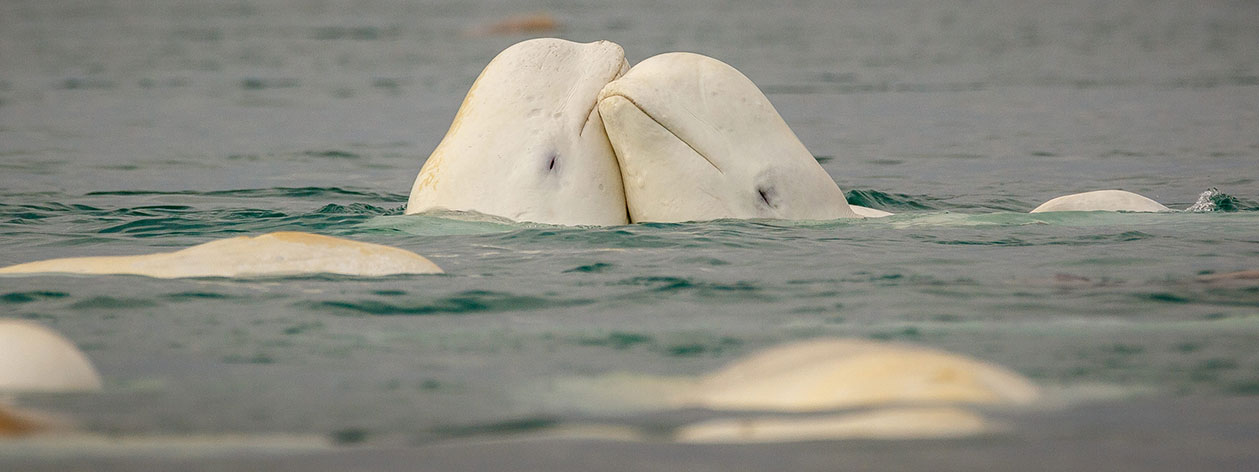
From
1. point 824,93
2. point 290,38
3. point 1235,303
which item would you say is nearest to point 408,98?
point 824,93

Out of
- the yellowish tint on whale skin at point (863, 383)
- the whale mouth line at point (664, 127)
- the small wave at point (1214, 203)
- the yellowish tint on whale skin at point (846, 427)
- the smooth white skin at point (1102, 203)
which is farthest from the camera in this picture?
the small wave at point (1214, 203)

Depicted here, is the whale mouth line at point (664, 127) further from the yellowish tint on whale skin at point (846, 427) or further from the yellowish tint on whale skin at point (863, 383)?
the yellowish tint on whale skin at point (846, 427)

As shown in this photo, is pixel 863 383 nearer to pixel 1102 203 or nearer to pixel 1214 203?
pixel 1102 203

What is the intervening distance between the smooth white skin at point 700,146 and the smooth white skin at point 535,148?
167 mm

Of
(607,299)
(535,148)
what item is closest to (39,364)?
(607,299)

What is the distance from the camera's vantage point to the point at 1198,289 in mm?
5777

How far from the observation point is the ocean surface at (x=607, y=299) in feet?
11.4

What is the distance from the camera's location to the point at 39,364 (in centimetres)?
413

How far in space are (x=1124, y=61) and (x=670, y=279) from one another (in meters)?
21.1

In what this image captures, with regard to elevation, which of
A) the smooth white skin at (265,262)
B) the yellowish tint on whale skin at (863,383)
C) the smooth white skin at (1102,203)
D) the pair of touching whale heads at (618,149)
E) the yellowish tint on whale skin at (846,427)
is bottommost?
the yellowish tint on whale skin at (846,427)

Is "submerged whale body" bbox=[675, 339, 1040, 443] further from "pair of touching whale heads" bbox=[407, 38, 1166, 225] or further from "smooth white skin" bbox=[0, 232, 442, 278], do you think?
"pair of touching whale heads" bbox=[407, 38, 1166, 225]

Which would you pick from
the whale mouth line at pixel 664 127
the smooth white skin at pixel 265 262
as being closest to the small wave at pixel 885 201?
the whale mouth line at pixel 664 127

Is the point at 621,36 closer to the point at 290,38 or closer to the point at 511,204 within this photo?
the point at 290,38

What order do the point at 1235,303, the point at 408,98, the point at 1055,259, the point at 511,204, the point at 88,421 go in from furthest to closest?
1. the point at 408,98
2. the point at 511,204
3. the point at 1055,259
4. the point at 1235,303
5. the point at 88,421
